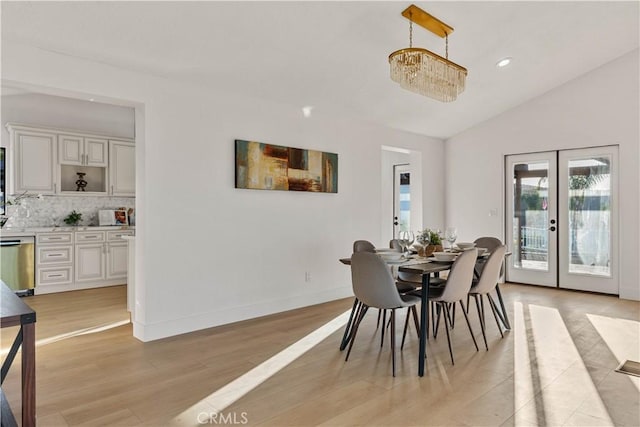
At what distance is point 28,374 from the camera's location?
159 centimetres

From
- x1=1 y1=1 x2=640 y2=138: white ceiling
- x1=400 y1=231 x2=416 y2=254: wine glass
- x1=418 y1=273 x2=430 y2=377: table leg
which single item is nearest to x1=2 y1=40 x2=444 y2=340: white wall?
x1=1 y1=1 x2=640 y2=138: white ceiling

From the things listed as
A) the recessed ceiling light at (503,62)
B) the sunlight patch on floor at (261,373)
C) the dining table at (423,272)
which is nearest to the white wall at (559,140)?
the recessed ceiling light at (503,62)

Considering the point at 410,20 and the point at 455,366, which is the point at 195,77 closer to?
the point at 410,20

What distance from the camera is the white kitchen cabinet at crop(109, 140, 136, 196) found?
257 inches

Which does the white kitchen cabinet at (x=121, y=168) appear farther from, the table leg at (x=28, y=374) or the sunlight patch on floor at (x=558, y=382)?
the sunlight patch on floor at (x=558, y=382)

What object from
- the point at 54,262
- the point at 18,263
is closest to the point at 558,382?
the point at 54,262

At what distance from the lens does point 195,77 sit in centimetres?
387

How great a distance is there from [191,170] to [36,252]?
10.6 feet

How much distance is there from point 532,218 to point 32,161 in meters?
7.38

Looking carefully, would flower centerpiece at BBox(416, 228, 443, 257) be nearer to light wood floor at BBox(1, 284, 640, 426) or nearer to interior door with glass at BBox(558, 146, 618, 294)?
light wood floor at BBox(1, 284, 640, 426)

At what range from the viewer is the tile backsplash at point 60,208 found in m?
6.00

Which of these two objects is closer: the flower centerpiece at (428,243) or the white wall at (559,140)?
the flower centerpiece at (428,243)

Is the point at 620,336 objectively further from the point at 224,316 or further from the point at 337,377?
the point at 224,316

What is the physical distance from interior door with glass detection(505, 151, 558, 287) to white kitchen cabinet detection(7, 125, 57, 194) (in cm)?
693
